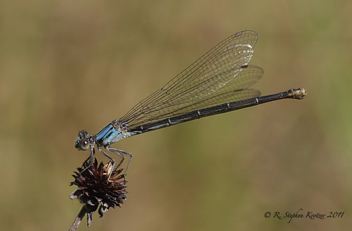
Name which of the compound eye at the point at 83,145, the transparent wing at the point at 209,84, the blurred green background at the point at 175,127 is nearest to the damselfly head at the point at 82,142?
the compound eye at the point at 83,145

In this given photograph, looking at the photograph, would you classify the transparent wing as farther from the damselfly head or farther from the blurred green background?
the blurred green background

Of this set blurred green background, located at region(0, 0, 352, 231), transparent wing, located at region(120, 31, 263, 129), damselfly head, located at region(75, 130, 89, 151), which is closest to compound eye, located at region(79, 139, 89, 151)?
damselfly head, located at region(75, 130, 89, 151)

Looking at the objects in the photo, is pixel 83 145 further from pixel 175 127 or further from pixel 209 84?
pixel 175 127

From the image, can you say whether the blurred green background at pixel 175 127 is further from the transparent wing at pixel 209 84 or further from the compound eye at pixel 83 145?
the compound eye at pixel 83 145

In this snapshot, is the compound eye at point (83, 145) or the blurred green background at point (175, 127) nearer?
the compound eye at point (83, 145)

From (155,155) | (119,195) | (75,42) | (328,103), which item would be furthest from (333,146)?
(75,42)
